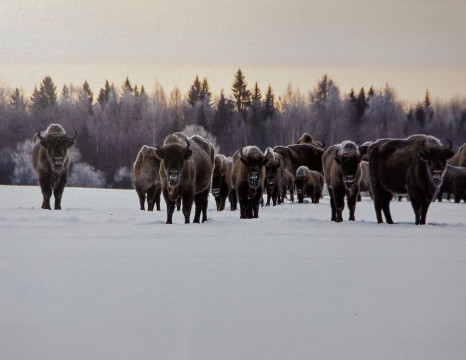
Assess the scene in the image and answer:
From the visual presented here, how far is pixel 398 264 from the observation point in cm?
468

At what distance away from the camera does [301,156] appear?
18.0 meters

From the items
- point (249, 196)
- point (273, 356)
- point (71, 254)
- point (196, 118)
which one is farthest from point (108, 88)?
point (273, 356)

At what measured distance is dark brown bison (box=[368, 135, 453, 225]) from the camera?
7.66 metres

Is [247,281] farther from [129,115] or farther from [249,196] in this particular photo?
[129,115]

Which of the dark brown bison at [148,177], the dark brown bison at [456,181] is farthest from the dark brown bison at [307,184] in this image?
the dark brown bison at [148,177]

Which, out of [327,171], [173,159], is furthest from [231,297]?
[327,171]

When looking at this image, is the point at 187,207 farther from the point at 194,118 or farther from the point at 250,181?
the point at 194,118

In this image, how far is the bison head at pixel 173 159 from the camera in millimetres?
7801

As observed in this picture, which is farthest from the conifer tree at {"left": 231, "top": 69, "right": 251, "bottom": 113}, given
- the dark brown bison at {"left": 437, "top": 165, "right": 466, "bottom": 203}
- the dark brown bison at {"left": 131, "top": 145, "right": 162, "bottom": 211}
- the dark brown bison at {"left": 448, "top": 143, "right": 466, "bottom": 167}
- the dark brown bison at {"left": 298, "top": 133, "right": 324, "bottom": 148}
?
the dark brown bison at {"left": 437, "top": 165, "right": 466, "bottom": 203}

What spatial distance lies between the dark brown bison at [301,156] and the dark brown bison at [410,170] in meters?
8.60

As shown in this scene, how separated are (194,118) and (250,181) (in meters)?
10.8

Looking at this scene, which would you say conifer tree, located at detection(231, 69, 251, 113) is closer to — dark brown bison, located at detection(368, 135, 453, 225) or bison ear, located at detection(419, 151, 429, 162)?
dark brown bison, located at detection(368, 135, 453, 225)

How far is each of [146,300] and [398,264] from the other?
201 centimetres

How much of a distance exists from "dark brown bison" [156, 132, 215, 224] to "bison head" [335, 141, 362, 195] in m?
1.85
